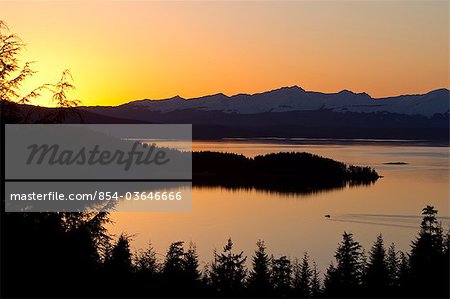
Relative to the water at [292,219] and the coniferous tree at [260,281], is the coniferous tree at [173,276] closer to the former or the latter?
the water at [292,219]

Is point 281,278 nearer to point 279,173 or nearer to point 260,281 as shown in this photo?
point 260,281

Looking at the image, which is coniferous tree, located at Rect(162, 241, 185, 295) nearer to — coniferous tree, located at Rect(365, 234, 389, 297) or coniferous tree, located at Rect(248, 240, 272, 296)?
coniferous tree, located at Rect(248, 240, 272, 296)

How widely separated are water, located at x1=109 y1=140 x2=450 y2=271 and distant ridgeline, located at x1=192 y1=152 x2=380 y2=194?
5.19 meters

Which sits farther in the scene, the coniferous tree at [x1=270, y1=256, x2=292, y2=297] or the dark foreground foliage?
the coniferous tree at [x1=270, y1=256, x2=292, y2=297]

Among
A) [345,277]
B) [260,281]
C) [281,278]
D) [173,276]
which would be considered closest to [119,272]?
[173,276]

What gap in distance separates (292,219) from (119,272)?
2463 centimetres

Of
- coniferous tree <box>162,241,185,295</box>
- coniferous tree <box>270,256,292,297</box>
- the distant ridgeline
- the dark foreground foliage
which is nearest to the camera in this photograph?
the dark foreground foliage

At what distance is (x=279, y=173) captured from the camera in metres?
67.9

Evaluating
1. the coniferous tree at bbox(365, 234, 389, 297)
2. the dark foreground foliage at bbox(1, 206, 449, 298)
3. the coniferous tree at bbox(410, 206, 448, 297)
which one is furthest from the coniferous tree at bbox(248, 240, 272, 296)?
the coniferous tree at bbox(410, 206, 448, 297)

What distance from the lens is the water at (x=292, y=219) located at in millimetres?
26812

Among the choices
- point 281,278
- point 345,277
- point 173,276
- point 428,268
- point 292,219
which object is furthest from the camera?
point 292,219

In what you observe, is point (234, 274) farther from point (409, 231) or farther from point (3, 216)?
point (409, 231)

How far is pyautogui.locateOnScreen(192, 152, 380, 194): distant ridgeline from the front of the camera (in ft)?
186

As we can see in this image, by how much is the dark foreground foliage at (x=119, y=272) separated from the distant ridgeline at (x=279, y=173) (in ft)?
109
